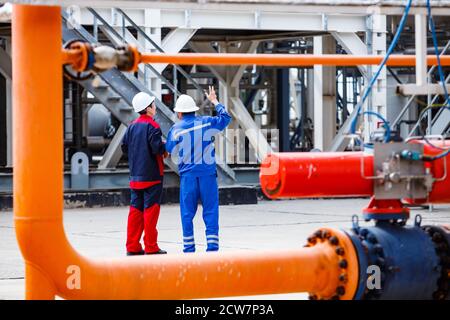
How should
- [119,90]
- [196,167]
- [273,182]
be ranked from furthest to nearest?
[119,90] → [196,167] → [273,182]

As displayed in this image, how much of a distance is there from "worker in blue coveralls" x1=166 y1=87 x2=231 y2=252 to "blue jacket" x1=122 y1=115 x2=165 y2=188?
232mm

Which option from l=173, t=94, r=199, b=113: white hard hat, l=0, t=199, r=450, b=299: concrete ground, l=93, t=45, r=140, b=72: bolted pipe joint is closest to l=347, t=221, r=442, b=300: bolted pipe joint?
l=93, t=45, r=140, b=72: bolted pipe joint

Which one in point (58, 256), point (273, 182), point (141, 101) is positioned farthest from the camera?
point (141, 101)

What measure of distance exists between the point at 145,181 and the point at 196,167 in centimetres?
62

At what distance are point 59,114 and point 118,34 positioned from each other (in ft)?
47.0

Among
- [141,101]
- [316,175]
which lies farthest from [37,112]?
[141,101]

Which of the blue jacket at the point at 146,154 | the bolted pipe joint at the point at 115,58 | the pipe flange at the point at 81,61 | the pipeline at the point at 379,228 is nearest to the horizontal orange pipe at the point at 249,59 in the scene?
the bolted pipe joint at the point at 115,58

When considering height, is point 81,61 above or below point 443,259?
above

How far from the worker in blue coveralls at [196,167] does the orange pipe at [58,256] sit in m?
5.14

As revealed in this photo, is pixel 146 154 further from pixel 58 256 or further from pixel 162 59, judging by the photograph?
pixel 58 256

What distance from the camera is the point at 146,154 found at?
1099 centimetres

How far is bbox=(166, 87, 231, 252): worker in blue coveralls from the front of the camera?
10.6 metres

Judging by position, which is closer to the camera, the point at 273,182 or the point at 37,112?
the point at 37,112
